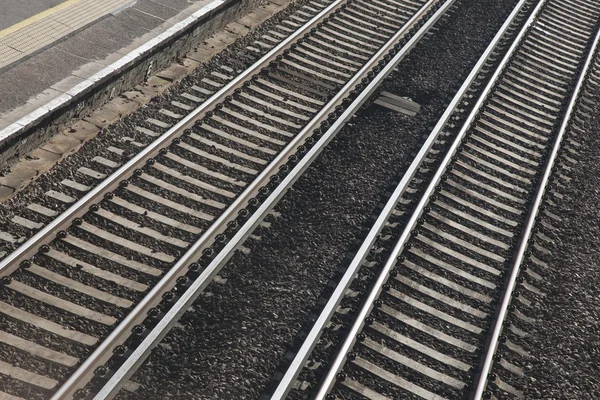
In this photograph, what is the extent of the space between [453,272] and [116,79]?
5695 mm

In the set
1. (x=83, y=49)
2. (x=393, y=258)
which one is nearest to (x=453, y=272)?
(x=393, y=258)

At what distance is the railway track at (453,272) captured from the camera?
789 centimetres

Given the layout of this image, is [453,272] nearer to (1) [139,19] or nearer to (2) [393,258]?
(2) [393,258]

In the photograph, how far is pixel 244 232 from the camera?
9000 millimetres

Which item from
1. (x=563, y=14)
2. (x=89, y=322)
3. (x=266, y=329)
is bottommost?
(x=89, y=322)

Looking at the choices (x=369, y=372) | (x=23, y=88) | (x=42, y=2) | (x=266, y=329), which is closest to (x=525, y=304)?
(x=369, y=372)

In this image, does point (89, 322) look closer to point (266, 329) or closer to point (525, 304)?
point (266, 329)

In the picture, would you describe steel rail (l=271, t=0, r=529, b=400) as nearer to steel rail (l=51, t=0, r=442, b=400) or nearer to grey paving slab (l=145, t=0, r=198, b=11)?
steel rail (l=51, t=0, r=442, b=400)

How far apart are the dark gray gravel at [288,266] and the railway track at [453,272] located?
11.8 inches

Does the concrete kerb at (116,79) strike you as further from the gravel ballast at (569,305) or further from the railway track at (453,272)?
the gravel ballast at (569,305)

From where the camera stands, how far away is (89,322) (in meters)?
7.72

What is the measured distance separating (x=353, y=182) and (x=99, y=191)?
3301mm

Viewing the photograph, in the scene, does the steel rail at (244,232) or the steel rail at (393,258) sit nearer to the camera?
the steel rail at (244,232)

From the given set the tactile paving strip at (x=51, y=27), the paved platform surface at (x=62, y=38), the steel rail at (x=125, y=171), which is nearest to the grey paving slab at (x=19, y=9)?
the paved platform surface at (x=62, y=38)
